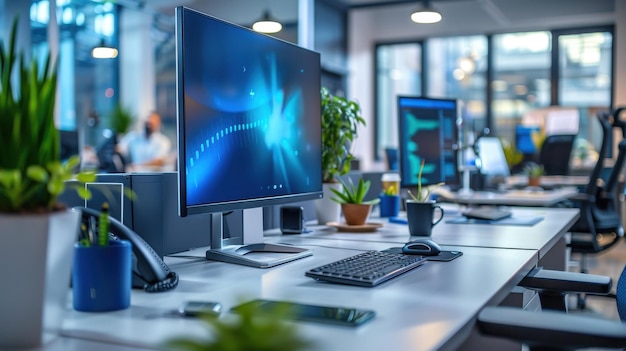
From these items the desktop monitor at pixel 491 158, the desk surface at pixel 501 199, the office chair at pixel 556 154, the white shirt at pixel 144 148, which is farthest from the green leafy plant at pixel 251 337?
the white shirt at pixel 144 148

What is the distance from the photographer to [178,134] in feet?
3.77

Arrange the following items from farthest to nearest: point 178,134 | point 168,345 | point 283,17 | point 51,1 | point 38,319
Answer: point 283,17 < point 51,1 < point 178,134 < point 38,319 < point 168,345

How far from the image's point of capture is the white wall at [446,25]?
759 centimetres

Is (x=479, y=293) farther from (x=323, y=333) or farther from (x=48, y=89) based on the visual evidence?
(x=48, y=89)

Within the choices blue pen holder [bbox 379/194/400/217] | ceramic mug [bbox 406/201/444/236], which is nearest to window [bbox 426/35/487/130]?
blue pen holder [bbox 379/194/400/217]

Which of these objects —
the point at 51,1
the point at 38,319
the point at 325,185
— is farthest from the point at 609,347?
the point at 51,1

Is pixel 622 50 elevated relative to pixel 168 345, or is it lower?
elevated

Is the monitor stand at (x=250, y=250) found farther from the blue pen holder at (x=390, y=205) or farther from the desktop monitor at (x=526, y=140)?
the desktop monitor at (x=526, y=140)

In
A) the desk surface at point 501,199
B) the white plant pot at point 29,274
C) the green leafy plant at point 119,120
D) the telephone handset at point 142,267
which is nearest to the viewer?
the white plant pot at point 29,274

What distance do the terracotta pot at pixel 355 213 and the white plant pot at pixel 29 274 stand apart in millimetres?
1278

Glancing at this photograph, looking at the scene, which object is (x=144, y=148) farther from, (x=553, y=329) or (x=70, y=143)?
(x=553, y=329)

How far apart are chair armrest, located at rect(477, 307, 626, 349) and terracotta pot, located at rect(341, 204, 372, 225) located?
107cm

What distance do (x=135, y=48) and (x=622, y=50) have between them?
5.97 meters

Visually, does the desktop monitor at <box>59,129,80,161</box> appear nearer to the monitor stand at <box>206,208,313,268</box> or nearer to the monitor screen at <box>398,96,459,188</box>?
the monitor screen at <box>398,96,459,188</box>
